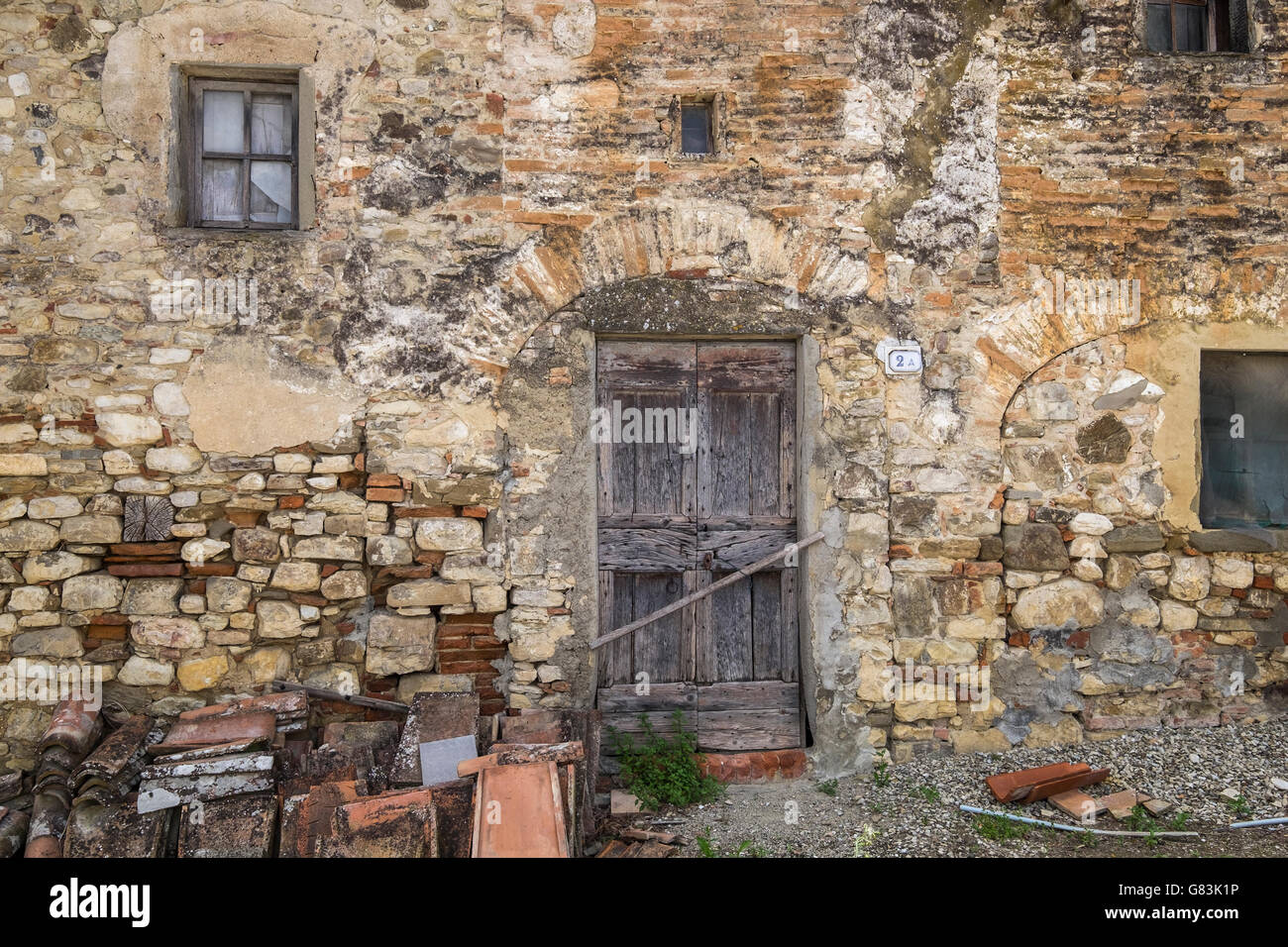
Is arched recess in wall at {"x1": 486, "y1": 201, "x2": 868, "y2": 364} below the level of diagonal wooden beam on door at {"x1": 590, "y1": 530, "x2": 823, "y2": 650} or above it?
above

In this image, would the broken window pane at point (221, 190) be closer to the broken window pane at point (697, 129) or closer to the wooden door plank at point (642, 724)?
the broken window pane at point (697, 129)

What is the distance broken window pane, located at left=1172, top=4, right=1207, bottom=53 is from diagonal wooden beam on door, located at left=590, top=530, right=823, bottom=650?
3364 millimetres

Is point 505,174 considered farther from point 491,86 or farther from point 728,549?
point 728,549

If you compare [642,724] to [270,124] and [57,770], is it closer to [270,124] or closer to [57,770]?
[57,770]

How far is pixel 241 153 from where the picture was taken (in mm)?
4461

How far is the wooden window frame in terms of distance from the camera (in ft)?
14.5

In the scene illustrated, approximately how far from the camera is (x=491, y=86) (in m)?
4.38

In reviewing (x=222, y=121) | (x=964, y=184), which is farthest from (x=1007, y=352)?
(x=222, y=121)

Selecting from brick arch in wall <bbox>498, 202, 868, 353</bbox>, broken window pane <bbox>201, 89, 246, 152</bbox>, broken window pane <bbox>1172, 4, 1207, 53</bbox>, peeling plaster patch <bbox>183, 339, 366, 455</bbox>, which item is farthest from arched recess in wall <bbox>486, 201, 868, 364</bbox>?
broken window pane <bbox>1172, 4, 1207, 53</bbox>

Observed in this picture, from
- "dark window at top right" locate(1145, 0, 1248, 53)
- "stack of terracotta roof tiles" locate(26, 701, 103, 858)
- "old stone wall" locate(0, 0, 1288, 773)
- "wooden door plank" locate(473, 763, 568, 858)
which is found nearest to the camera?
"wooden door plank" locate(473, 763, 568, 858)

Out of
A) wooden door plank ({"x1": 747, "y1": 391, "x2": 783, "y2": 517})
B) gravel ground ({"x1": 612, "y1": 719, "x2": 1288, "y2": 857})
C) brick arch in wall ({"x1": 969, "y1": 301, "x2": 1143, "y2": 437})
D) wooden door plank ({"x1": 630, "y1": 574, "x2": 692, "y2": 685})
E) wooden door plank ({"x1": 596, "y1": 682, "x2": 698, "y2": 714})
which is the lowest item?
gravel ground ({"x1": 612, "y1": 719, "x2": 1288, "y2": 857})

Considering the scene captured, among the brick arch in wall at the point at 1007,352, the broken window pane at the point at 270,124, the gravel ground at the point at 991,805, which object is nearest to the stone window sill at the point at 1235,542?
the gravel ground at the point at 991,805

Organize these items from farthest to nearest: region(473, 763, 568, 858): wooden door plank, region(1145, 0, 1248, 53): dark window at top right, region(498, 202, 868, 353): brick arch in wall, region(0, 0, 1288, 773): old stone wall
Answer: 1. region(1145, 0, 1248, 53): dark window at top right
2. region(498, 202, 868, 353): brick arch in wall
3. region(0, 0, 1288, 773): old stone wall
4. region(473, 763, 568, 858): wooden door plank

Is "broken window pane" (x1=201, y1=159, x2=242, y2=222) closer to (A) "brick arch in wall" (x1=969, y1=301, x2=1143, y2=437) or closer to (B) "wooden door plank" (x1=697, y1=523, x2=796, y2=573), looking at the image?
(B) "wooden door plank" (x1=697, y1=523, x2=796, y2=573)
